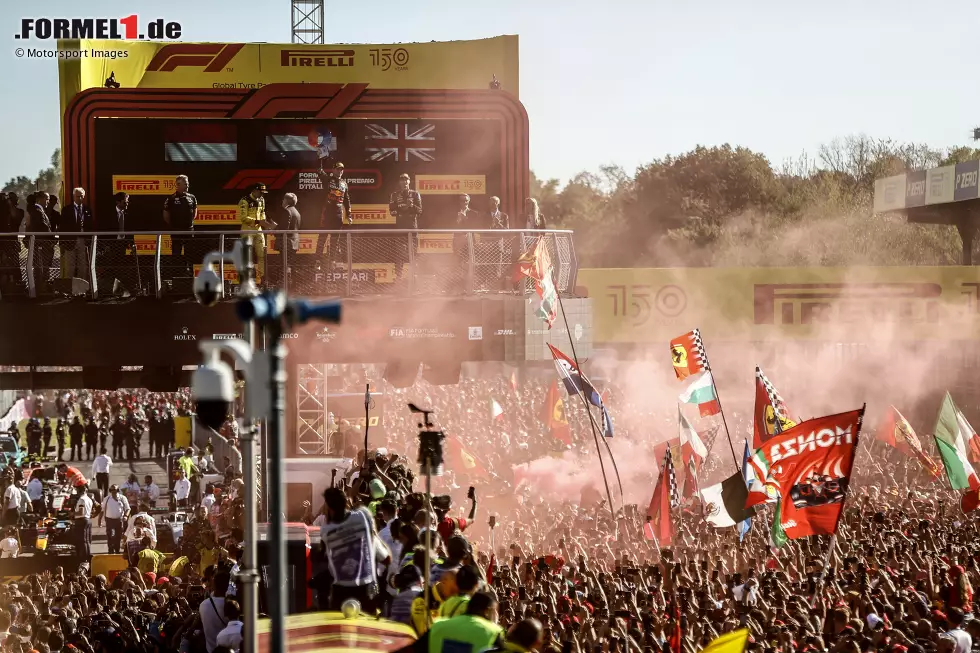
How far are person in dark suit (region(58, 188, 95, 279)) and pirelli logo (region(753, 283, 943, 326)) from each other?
67.7ft

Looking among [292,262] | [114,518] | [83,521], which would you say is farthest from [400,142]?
[83,521]

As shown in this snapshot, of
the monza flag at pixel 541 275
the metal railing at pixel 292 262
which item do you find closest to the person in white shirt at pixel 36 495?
the metal railing at pixel 292 262

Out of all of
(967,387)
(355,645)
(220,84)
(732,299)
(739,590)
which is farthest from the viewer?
(967,387)

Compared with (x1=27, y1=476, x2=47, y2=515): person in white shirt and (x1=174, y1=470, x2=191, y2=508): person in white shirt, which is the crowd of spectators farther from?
A: (x1=27, y1=476, x2=47, y2=515): person in white shirt

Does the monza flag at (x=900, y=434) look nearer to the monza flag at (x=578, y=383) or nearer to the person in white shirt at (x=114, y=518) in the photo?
the monza flag at (x=578, y=383)

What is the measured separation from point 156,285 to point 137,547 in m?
4.31

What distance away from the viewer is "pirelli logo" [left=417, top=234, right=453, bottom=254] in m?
19.1

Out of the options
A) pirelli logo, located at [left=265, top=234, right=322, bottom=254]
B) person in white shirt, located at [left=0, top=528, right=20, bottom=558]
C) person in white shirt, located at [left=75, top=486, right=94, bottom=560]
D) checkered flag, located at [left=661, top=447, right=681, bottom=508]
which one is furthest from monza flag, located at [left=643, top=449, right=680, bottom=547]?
person in white shirt, located at [left=0, top=528, right=20, bottom=558]

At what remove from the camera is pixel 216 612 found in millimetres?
10500

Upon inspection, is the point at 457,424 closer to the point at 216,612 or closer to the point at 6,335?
the point at 6,335

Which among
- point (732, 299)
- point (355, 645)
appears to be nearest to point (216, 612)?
point (355, 645)

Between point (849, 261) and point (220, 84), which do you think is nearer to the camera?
point (220, 84)

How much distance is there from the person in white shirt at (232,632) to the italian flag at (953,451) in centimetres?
1187

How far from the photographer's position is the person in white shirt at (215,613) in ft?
34.3
